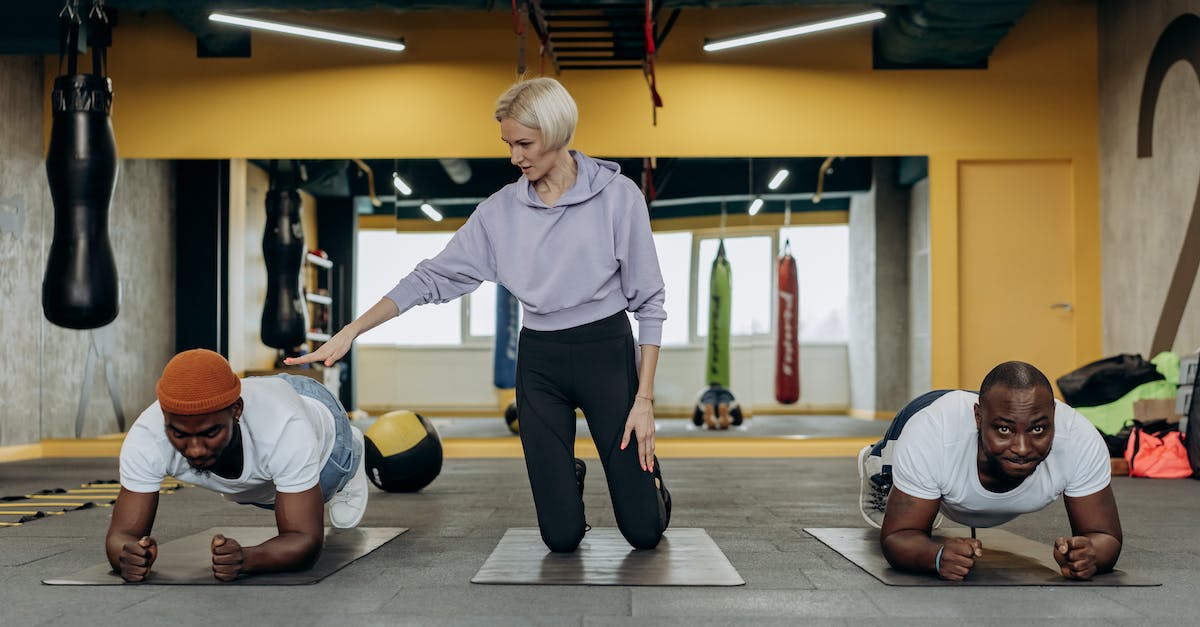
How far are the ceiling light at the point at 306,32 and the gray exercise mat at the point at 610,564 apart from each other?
14.4ft

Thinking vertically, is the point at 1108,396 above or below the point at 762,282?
below

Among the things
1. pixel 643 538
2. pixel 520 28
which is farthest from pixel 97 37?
pixel 643 538

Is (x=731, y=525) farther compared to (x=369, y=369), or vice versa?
(x=369, y=369)

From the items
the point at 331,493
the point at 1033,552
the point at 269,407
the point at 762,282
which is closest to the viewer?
the point at 269,407

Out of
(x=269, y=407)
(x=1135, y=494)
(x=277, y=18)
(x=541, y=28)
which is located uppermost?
(x=277, y=18)

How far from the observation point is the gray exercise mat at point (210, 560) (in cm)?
260

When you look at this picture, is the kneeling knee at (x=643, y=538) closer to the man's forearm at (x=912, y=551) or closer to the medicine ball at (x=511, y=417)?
the man's forearm at (x=912, y=551)

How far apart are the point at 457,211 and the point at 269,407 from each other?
15.6ft

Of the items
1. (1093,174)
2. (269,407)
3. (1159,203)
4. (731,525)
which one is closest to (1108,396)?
(1159,203)

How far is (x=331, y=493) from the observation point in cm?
328

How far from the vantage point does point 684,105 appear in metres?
7.37

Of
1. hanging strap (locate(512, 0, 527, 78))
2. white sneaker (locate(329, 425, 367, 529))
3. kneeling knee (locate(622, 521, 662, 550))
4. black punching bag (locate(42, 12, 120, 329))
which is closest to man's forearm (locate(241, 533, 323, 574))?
white sneaker (locate(329, 425, 367, 529))

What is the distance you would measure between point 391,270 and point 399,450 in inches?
120

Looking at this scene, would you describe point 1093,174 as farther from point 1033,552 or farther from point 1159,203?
point 1033,552
